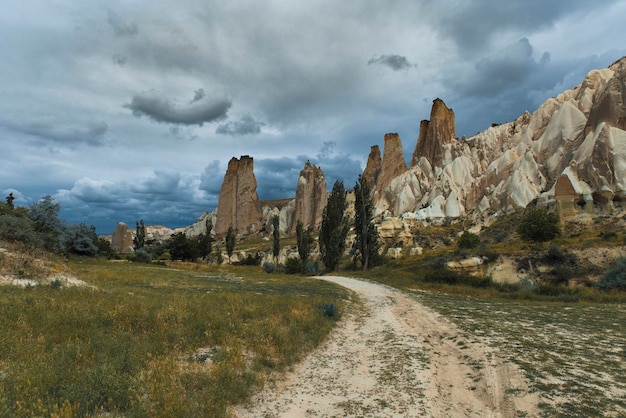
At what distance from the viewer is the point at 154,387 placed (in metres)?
6.28

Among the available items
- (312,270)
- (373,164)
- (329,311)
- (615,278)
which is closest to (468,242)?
(312,270)

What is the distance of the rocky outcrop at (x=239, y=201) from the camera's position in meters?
163

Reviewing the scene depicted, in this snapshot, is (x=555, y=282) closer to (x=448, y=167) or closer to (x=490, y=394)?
(x=490, y=394)

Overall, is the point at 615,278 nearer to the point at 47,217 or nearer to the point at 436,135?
the point at 47,217

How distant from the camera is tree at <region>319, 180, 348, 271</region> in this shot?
50500 millimetres

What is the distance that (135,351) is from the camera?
805 centimetres

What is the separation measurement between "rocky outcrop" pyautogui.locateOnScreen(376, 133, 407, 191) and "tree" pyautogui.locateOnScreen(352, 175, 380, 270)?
3446 inches

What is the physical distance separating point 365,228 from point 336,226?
4193mm

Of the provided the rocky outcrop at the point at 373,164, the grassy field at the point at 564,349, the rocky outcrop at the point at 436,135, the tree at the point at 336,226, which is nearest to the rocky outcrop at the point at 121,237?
the rocky outcrop at the point at 373,164

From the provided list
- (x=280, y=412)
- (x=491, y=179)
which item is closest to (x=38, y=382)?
(x=280, y=412)

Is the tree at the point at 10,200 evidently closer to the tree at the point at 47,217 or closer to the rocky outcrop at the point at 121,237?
the tree at the point at 47,217

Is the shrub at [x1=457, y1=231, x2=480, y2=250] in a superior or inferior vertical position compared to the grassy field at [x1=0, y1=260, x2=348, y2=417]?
superior

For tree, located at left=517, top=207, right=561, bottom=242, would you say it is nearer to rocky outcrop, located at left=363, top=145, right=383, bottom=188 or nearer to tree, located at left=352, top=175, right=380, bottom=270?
tree, located at left=352, top=175, right=380, bottom=270

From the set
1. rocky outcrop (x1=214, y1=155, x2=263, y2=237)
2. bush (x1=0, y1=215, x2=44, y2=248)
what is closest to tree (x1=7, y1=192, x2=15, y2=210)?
bush (x1=0, y1=215, x2=44, y2=248)
